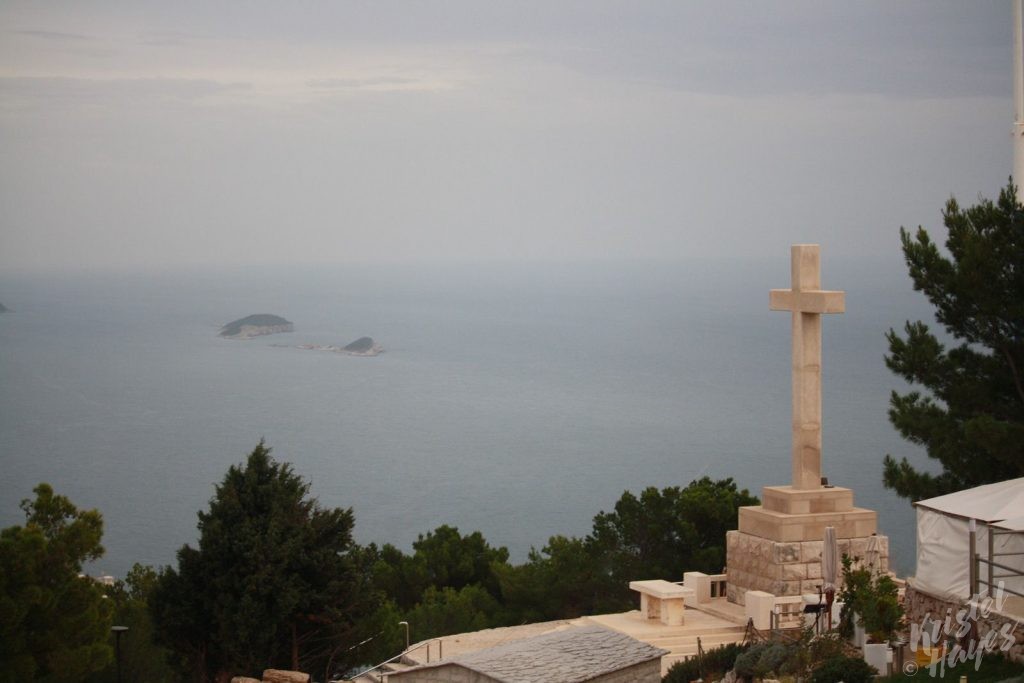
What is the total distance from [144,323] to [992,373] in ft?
543

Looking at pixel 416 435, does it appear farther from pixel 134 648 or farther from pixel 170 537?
pixel 134 648

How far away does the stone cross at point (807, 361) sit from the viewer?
19.4 m

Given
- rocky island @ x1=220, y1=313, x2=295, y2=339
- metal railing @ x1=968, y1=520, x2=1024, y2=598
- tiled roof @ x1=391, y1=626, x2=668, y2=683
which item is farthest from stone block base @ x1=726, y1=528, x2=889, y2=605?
rocky island @ x1=220, y1=313, x2=295, y2=339

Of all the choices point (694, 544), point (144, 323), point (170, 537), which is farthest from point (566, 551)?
point (144, 323)

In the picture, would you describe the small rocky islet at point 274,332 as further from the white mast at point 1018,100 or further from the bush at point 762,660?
the bush at point 762,660

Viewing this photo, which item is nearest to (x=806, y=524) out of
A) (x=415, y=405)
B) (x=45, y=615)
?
(x=45, y=615)

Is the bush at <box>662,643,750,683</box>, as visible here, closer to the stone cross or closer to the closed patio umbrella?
the closed patio umbrella

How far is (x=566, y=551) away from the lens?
27016mm

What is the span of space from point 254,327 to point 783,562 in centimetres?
15697

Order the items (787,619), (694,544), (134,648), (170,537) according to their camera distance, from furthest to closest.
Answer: (170,537) < (694,544) < (134,648) < (787,619)

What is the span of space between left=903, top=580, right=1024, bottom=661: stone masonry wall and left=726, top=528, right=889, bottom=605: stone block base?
212 centimetres

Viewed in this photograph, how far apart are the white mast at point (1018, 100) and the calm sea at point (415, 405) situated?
153 feet

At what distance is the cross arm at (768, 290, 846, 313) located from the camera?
63.0 ft

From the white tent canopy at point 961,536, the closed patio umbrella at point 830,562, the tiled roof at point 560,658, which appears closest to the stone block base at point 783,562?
the closed patio umbrella at point 830,562
